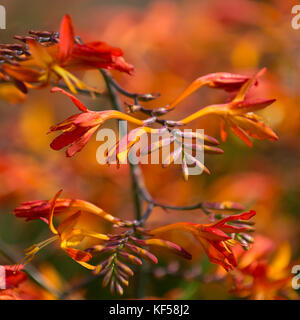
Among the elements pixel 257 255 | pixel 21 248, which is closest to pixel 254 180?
pixel 257 255

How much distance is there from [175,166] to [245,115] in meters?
0.95

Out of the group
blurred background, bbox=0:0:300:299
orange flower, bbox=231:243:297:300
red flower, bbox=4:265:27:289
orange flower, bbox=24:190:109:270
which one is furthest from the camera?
blurred background, bbox=0:0:300:299

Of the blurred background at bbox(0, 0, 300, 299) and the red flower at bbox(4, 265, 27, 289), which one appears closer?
A: the red flower at bbox(4, 265, 27, 289)


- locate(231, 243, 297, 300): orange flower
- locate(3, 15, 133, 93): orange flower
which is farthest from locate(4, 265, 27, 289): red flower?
locate(231, 243, 297, 300): orange flower

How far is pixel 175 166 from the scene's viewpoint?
6.54 feet

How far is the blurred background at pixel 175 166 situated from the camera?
1.78 meters

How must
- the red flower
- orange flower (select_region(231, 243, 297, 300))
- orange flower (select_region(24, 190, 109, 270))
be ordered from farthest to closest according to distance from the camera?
orange flower (select_region(231, 243, 297, 300))
the red flower
orange flower (select_region(24, 190, 109, 270))

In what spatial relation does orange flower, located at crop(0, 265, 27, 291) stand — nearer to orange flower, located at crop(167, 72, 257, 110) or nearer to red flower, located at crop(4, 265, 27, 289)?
red flower, located at crop(4, 265, 27, 289)

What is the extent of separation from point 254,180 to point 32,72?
1.13 metres

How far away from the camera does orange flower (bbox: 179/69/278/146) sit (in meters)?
1.02

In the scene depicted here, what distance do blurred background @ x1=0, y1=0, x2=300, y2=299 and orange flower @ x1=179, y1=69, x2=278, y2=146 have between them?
0.46 m

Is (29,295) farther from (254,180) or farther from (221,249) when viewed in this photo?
(254,180)

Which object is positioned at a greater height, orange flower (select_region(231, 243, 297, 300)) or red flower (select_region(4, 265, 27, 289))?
red flower (select_region(4, 265, 27, 289))
